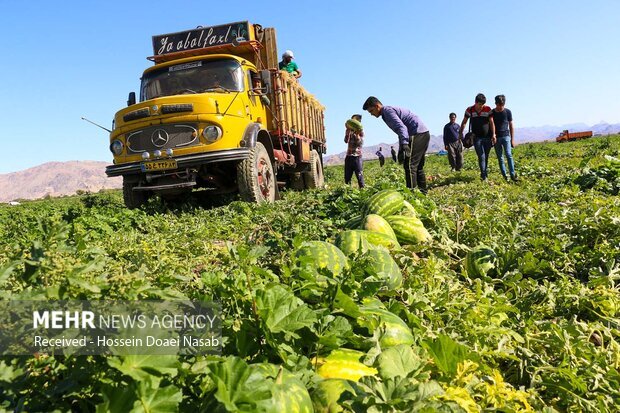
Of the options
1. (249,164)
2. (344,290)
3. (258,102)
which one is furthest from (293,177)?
(344,290)

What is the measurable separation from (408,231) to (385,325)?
7.12ft

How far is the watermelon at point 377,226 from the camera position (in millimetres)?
3752

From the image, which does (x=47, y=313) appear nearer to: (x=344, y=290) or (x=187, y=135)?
(x=344, y=290)

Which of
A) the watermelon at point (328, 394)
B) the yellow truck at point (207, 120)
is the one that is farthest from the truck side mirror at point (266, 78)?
the watermelon at point (328, 394)

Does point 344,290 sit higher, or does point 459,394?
point 344,290

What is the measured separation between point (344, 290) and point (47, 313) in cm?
116

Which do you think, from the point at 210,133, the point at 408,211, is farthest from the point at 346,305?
the point at 210,133

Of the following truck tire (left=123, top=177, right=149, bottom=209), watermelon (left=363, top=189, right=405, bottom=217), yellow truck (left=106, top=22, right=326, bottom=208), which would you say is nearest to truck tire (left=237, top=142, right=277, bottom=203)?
yellow truck (left=106, top=22, right=326, bottom=208)

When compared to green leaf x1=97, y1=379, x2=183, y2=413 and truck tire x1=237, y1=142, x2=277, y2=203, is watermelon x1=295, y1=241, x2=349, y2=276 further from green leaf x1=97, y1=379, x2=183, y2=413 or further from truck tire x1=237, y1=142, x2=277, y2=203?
truck tire x1=237, y1=142, x2=277, y2=203

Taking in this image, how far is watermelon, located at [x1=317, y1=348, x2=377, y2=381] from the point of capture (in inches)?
66.6

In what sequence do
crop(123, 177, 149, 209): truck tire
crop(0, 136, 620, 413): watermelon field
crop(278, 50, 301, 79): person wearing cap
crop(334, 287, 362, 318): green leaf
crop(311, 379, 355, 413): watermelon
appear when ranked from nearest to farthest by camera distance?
1. crop(0, 136, 620, 413): watermelon field
2. crop(311, 379, 355, 413): watermelon
3. crop(334, 287, 362, 318): green leaf
4. crop(123, 177, 149, 209): truck tire
5. crop(278, 50, 301, 79): person wearing cap

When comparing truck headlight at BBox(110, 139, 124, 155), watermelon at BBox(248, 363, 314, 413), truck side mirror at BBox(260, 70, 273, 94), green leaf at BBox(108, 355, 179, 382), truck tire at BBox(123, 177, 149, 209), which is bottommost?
watermelon at BBox(248, 363, 314, 413)

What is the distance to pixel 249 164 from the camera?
26.6ft

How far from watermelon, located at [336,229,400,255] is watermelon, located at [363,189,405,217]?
826 mm
